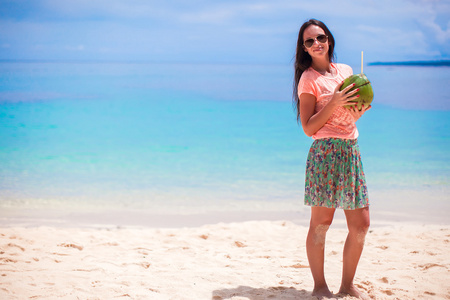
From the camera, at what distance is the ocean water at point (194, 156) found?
18.7 feet

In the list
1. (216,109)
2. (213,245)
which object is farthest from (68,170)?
(216,109)

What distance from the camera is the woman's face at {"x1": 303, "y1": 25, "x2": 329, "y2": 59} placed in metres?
2.23

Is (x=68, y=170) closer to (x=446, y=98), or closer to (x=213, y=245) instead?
(x=213, y=245)

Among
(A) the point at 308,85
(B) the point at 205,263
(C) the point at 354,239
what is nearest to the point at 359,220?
(C) the point at 354,239

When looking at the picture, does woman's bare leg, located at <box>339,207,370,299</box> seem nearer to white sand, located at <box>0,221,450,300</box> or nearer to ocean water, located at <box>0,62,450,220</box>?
white sand, located at <box>0,221,450,300</box>

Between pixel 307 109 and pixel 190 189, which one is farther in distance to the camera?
pixel 190 189

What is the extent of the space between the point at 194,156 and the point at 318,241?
643cm

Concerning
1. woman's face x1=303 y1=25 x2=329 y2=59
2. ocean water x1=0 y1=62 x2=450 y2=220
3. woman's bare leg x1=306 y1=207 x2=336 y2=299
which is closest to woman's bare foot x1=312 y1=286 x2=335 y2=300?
woman's bare leg x1=306 y1=207 x2=336 y2=299

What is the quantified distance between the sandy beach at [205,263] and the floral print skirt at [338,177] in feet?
1.90

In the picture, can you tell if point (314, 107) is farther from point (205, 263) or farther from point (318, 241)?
point (205, 263)

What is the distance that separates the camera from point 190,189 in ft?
20.3

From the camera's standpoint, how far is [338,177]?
7.22ft

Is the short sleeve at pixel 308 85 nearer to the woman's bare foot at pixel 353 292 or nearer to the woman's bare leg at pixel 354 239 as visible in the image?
the woman's bare leg at pixel 354 239

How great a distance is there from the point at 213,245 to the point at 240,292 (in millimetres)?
1143
